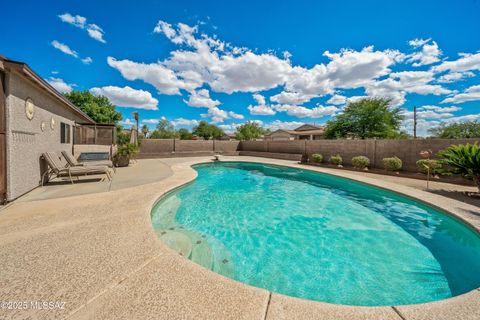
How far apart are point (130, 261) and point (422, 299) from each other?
12.2ft

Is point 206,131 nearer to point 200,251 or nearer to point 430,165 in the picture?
point 430,165

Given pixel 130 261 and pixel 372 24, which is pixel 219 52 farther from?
pixel 130 261

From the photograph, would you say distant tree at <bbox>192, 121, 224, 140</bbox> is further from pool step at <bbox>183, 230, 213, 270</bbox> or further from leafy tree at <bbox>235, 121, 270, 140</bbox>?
pool step at <bbox>183, 230, 213, 270</bbox>

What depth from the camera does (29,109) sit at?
15.4ft

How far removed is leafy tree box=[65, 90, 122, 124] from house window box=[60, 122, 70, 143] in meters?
17.5

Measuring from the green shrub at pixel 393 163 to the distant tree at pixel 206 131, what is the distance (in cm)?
4039

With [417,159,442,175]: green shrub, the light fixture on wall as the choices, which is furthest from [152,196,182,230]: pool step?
[417,159,442,175]: green shrub

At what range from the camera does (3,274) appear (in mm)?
Result: 1847

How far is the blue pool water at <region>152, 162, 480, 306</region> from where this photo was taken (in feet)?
8.66

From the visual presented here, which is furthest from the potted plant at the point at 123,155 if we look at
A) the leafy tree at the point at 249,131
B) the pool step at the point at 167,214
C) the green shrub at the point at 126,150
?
the leafy tree at the point at 249,131

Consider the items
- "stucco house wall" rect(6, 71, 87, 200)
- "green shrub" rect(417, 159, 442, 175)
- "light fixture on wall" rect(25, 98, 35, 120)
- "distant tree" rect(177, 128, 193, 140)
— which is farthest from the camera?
"distant tree" rect(177, 128, 193, 140)

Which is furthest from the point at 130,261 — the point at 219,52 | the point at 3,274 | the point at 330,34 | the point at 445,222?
the point at 219,52

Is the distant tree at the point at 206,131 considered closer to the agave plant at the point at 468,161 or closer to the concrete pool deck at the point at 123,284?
the agave plant at the point at 468,161

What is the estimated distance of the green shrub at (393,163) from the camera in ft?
28.6
